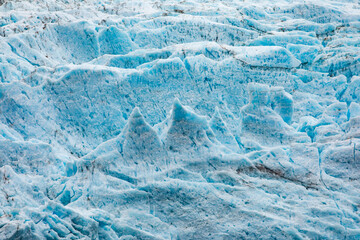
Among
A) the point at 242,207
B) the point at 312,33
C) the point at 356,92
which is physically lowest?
the point at 242,207

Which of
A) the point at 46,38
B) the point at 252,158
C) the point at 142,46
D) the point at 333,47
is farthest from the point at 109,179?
the point at 333,47

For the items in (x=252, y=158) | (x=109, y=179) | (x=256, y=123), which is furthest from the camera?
(x=256, y=123)

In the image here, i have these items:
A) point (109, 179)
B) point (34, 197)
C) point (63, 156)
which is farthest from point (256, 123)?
point (34, 197)

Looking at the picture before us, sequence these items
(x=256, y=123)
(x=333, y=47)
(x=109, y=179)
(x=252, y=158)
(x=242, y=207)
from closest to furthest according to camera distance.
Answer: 1. (x=242, y=207)
2. (x=109, y=179)
3. (x=252, y=158)
4. (x=256, y=123)
5. (x=333, y=47)

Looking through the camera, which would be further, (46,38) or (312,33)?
(312,33)

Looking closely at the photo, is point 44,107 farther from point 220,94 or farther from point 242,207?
point 242,207

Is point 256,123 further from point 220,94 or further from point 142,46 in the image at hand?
A: point 142,46

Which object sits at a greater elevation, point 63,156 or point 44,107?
point 44,107
